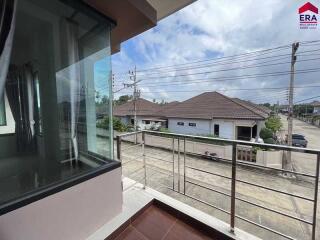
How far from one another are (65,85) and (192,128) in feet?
35.9

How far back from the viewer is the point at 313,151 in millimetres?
1082

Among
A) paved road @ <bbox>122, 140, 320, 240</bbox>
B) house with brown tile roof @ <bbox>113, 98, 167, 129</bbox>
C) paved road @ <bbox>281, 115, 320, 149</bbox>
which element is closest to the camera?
paved road @ <bbox>122, 140, 320, 240</bbox>

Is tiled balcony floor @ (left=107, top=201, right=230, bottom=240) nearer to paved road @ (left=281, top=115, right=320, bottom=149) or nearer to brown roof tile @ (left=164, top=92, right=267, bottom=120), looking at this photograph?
brown roof tile @ (left=164, top=92, right=267, bottom=120)

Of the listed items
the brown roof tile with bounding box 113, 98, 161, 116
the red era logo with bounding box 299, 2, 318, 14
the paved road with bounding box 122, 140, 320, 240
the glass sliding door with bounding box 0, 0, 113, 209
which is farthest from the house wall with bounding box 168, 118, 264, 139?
the glass sliding door with bounding box 0, 0, 113, 209

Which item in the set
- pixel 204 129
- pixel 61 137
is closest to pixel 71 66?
pixel 61 137

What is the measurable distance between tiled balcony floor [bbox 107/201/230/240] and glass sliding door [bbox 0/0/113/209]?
2.09 feet

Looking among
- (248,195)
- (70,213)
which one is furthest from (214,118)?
(70,213)

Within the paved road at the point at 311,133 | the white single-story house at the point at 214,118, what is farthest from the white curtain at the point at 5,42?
the paved road at the point at 311,133

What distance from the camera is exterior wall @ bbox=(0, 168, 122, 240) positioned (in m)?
1.00

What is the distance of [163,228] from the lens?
5.18 feet

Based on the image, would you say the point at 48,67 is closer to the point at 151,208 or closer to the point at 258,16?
the point at 151,208

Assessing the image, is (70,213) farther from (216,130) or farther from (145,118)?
(145,118)

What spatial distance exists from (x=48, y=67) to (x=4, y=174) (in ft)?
4.08

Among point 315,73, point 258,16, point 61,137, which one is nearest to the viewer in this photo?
point 61,137
